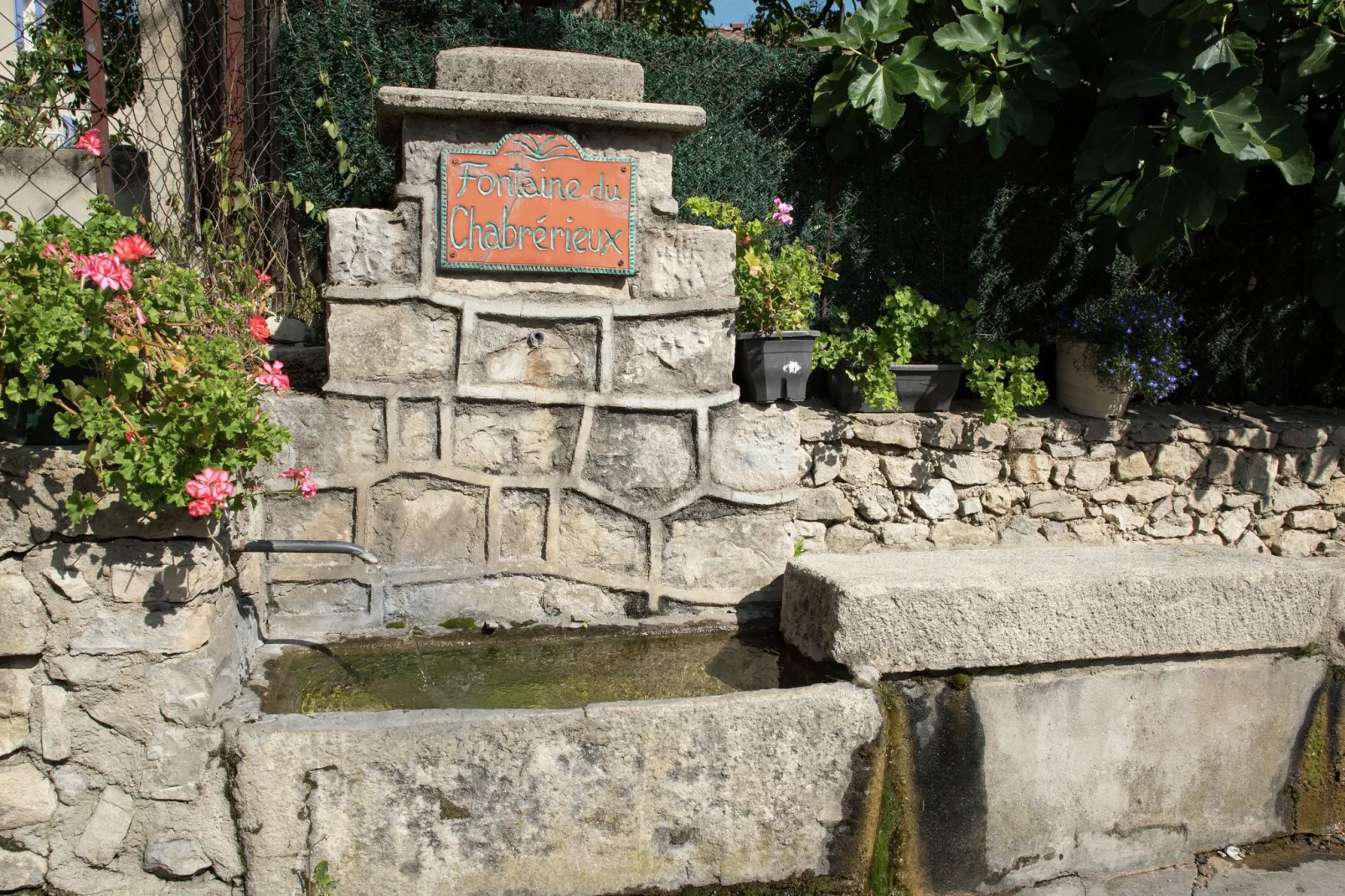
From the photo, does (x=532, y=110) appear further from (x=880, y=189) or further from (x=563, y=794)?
(x=563, y=794)

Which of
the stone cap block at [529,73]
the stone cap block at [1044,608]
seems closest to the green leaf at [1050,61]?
the stone cap block at [529,73]

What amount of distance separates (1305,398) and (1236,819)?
256 centimetres

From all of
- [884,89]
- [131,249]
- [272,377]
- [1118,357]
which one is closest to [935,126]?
[884,89]

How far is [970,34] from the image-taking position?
3.71 meters

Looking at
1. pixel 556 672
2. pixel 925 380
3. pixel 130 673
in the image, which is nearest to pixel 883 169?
pixel 925 380

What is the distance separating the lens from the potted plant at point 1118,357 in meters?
4.17

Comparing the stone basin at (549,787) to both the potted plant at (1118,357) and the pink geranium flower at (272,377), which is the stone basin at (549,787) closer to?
the pink geranium flower at (272,377)

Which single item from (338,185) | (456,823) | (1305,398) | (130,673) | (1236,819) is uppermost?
(338,185)

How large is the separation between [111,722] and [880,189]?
3.33 meters

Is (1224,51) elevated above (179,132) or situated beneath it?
elevated above

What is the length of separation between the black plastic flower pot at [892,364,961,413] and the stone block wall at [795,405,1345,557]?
2.5 inches

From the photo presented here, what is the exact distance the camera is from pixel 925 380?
13.3ft

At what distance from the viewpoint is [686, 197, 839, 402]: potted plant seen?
3592 mm

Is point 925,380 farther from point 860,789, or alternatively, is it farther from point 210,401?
point 210,401
